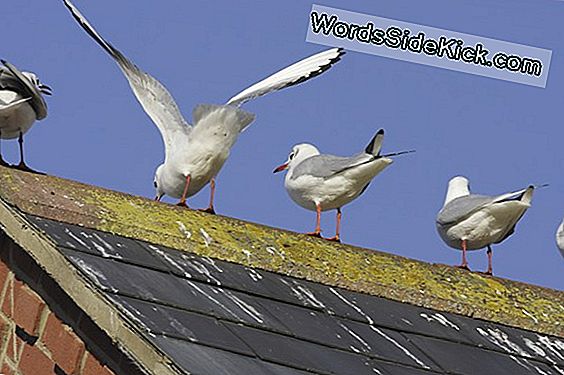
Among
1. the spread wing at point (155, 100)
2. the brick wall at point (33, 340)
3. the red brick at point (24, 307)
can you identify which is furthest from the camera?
the spread wing at point (155, 100)

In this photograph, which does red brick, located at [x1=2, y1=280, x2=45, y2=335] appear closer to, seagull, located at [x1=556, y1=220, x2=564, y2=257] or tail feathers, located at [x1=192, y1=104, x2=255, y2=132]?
tail feathers, located at [x1=192, y1=104, x2=255, y2=132]

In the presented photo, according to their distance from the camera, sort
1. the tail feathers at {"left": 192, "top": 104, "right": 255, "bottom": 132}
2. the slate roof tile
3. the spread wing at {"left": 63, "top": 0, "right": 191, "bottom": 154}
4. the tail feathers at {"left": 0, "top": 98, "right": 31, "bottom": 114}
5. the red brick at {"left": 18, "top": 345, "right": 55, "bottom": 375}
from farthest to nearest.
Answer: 1. the spread wing at {"left": 63, "top": 0, "right": 191, "bottom": 154}
2. the tail feathers at {"left": 192, "top": 104, "right": 255, "bottom": 132}
3. the tail feathers at {"left": 0, "top": 98, "right": 31, "bottom": 114}
4. the red brick at {"left": 18, "top": 345, "right": 55, "bottom": 375}
5. the slate roof tile

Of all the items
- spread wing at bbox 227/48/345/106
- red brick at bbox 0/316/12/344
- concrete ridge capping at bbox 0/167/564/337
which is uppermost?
spread wing at bbox 227/48/345/106

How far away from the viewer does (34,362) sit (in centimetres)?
486

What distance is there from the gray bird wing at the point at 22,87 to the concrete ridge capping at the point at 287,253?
1473mm

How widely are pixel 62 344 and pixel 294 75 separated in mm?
4035

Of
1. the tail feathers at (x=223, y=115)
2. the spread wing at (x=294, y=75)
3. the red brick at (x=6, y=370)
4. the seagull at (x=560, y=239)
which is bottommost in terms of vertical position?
the red brick at (x=6, y=370)

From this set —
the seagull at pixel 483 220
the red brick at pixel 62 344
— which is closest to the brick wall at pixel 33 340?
the red brick at pixel 62 344

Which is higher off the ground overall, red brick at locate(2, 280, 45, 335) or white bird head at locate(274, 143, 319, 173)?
white bird head at locate(274, 143, 319, 173)

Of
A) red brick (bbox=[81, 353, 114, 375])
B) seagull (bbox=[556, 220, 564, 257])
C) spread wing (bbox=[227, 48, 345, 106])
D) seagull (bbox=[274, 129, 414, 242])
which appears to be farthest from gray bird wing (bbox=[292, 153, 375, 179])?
red brick (bbox=[81, 353, 114, 375])

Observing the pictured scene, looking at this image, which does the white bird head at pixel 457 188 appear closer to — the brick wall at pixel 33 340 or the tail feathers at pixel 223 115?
the tail feathers at pixel 223 115

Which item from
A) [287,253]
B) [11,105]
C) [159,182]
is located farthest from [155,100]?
[287,253]

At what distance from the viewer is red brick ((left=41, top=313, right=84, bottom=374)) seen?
4586 millimetres

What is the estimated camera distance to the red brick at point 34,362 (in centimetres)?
477
